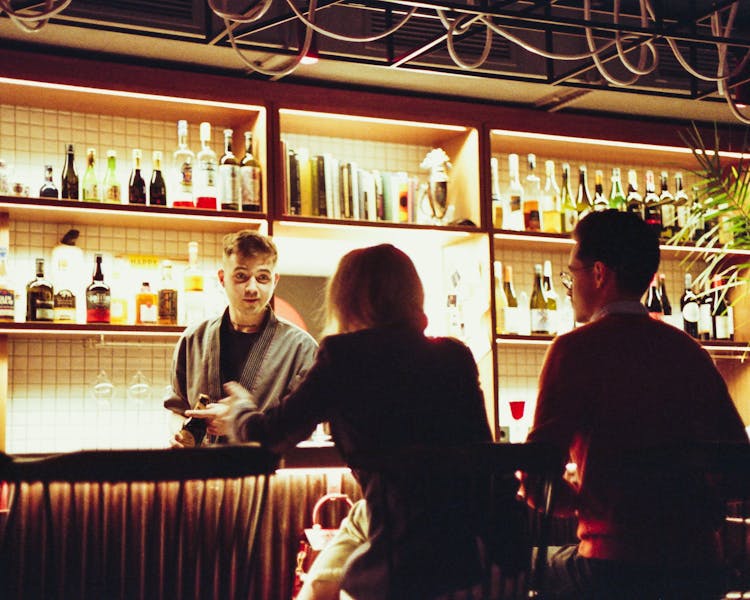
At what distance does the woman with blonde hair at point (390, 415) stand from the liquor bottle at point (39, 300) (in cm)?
220

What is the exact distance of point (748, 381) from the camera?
16.3 feet

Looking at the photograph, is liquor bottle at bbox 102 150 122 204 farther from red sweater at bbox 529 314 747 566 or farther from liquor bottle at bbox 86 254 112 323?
red sweater at bbox 529 314 747 566

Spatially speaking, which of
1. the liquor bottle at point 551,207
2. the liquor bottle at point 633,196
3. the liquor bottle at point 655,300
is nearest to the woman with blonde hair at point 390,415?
the liquor bottle at point 551,207

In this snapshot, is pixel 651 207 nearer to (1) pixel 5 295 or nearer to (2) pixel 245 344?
(2) pixel 245 344

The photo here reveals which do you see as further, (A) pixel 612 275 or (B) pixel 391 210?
(B) pixel 391 210

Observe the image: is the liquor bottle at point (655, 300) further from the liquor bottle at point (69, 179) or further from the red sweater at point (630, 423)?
the red sweater at point (630, 423)

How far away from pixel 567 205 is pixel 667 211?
0.60m

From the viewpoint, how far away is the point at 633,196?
488 centimetres

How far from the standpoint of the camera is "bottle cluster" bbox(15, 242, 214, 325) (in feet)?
12.1

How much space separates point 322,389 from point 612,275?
2.05 feet

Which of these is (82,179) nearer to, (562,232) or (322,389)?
(562,232)

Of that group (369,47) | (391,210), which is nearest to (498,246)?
(391,210)

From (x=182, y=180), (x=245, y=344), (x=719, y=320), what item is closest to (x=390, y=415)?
(x=245, y=344)

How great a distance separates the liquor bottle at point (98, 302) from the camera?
3.73 metres
